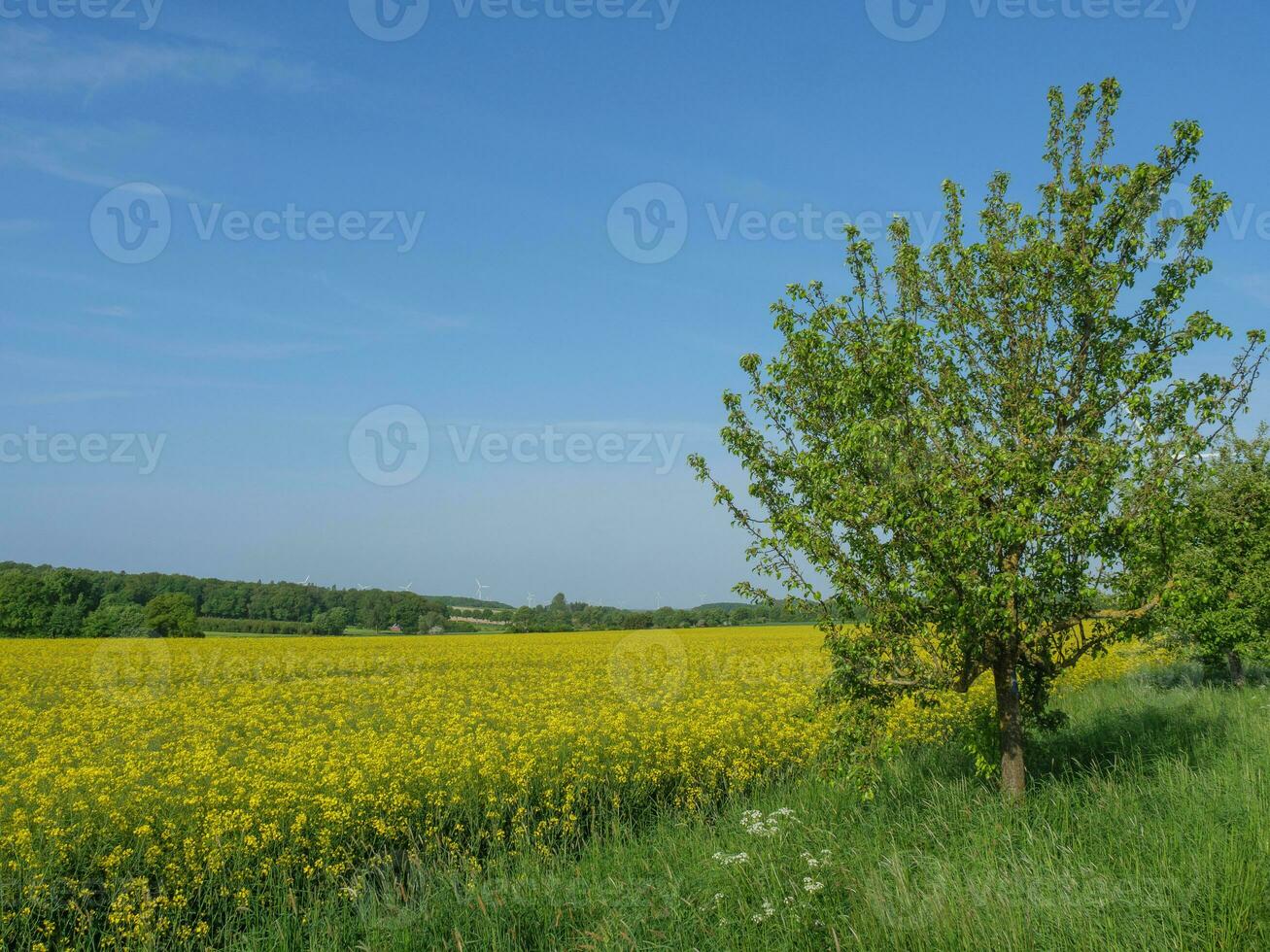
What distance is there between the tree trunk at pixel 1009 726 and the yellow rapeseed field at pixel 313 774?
2054 mm

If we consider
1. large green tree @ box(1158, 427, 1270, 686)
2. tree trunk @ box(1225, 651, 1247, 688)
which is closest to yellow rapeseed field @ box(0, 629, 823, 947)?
large green tree @ box(1158, 427, 1270, 686)

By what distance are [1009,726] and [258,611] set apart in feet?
220

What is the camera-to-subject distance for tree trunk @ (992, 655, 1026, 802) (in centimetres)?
857

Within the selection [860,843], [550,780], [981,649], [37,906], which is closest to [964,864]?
[860,843]

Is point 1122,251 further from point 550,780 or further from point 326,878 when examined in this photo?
point 326,878

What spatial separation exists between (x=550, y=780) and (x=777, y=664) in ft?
50.0

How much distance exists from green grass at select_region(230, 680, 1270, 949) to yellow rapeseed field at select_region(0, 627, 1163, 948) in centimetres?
103

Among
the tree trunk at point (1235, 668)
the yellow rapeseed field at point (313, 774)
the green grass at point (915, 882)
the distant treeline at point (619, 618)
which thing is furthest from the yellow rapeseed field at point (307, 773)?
the distant treeline at point (619, 618)

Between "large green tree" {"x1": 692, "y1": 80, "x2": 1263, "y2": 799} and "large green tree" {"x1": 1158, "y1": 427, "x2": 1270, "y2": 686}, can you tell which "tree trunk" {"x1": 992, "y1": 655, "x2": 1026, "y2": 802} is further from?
"large green tree" {"x1": 1158, "y1": 427, "x2": 1270, "y2": 686}

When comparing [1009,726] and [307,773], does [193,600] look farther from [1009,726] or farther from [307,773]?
[1009,726]

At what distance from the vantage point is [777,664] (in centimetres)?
2502

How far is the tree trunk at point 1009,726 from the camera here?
857 centimetres

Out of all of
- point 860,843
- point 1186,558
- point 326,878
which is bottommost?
point 326,878

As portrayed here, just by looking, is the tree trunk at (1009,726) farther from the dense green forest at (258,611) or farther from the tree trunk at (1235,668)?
the dense green forest at (258,611)
